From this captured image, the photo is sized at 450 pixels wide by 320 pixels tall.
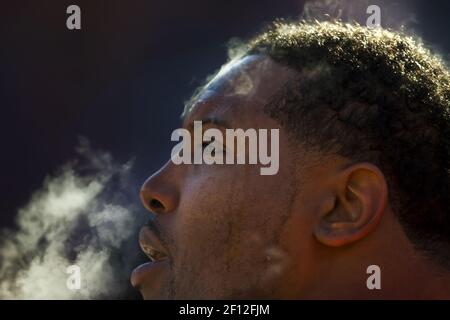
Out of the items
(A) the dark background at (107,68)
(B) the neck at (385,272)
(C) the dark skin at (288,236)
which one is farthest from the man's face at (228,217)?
(A) the dark background at (107,68)

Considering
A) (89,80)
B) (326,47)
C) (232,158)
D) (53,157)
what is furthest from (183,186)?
(89,80)

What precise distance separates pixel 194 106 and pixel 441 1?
4.79 m

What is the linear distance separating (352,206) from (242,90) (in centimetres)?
57

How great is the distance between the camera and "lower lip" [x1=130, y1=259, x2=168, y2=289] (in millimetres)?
2352

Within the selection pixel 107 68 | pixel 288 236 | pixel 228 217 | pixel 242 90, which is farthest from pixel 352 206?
pixel 107 68

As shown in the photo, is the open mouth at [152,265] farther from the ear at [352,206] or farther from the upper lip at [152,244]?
the ear at [352,206]

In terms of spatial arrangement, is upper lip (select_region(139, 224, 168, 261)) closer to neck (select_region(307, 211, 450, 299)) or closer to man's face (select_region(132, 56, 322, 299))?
→ man's face (select_region(132, 56, 322, 299))

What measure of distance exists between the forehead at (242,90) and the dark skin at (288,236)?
0.02m

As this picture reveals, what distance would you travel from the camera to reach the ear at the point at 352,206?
215cm

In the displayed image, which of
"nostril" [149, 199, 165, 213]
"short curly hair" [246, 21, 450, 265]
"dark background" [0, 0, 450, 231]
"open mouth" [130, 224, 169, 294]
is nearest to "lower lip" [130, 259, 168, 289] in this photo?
"open mouth" [130, 224, 169, 294]

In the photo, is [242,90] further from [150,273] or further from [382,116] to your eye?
[150,273]

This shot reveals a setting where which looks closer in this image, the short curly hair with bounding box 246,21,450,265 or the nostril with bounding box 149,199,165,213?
the short curly hair with bounding box 246,21,450,265

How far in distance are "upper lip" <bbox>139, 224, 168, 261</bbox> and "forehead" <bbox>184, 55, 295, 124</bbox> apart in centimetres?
43

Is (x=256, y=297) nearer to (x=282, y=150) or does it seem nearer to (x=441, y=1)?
(x=282, y=150)
